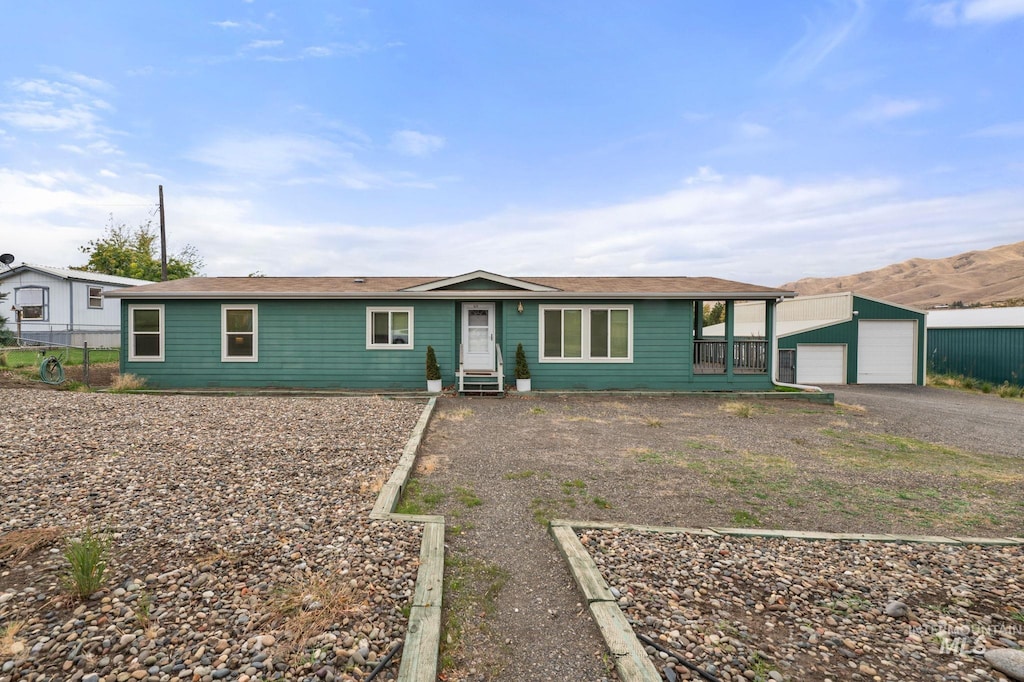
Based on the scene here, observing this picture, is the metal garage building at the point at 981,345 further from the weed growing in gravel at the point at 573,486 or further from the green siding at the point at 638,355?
the weed growing in gravel at the point at 573,486

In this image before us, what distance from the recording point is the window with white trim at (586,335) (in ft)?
39.3

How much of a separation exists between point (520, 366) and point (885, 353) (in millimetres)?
13744

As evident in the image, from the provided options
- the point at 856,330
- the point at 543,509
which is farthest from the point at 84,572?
the point at 856,330

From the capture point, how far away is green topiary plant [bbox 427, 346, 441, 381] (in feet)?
37.0

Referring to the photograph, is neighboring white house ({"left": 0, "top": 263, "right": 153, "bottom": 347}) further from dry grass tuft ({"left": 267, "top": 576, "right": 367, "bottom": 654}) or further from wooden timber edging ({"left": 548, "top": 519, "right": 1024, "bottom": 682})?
wooden timber edging ({"left": 548, "top": 519, "right": 1024, "bottom": 682})

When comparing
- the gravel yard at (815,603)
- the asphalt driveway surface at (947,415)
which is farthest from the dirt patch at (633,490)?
the gravel yard at (815,603)

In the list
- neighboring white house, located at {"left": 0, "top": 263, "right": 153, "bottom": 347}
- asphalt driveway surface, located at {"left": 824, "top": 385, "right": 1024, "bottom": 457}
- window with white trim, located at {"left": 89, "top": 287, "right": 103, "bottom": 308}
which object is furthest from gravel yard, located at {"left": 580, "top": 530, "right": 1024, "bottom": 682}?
window with white trim, located at {"left": 89, "top": 287, "right": 103, "bottom": 308}

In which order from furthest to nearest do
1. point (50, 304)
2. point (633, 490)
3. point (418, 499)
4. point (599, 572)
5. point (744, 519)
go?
point (50, 304)
point (633, 490)
point (418, 499)
point (744, 519)
point (599, 572)

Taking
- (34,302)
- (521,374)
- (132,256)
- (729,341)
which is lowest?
(521,374)

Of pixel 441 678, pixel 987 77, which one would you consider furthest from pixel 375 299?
pixel 987 77

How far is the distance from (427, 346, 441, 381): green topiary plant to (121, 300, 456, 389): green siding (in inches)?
18.4

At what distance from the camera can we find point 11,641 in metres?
2.12

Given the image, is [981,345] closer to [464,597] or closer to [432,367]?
[432,367]

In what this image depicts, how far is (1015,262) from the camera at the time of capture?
88.0 meters
